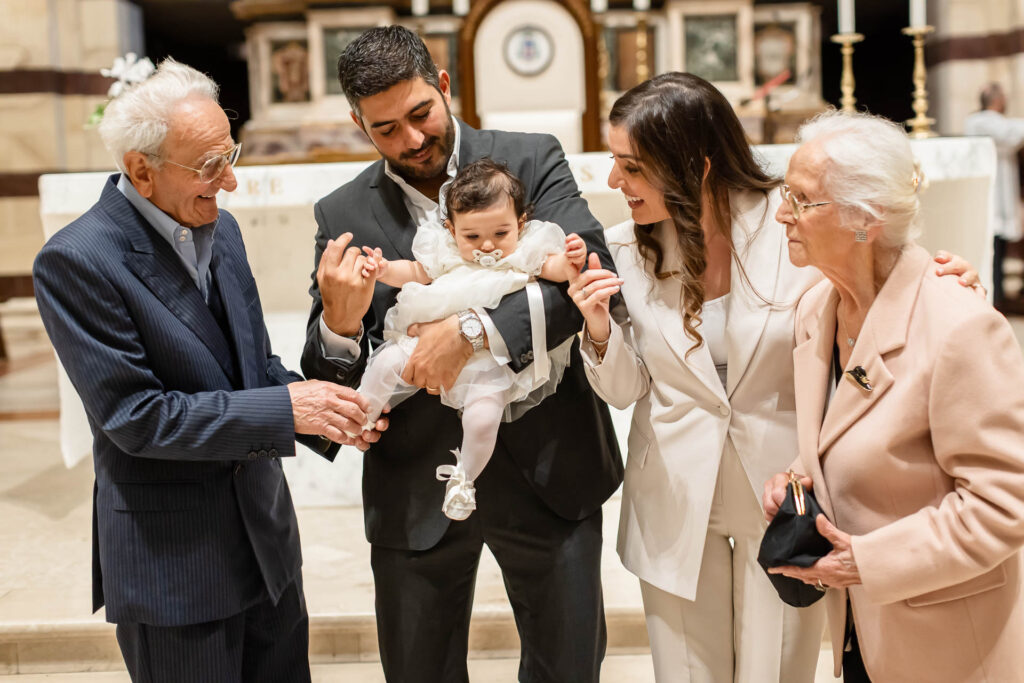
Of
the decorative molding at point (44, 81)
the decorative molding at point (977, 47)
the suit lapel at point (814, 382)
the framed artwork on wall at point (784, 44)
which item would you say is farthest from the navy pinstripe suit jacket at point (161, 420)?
the decorative molding at point (977, 47)

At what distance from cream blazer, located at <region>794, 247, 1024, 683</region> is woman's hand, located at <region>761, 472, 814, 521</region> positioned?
0.10ft

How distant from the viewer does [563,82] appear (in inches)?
266

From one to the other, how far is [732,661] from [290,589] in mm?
1062

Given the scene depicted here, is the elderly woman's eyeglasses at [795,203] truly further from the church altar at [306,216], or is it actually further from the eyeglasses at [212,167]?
the church altar at [306,216]

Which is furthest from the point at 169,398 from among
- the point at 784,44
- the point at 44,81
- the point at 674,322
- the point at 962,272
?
the point at 44,81

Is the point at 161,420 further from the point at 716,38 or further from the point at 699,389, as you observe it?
the point at 716,38

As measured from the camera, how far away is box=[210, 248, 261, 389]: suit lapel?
215cm

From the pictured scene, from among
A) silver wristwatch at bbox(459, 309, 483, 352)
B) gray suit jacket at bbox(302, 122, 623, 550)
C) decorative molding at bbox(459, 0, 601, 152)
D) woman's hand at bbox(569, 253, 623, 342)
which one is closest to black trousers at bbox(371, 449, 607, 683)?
gray suit jacket at bbox(302, 122, 623, 550)

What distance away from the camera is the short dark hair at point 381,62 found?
2062mm

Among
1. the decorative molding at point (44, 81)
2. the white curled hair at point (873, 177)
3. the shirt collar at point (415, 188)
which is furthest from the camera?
the decorative molding at point (44, 81)

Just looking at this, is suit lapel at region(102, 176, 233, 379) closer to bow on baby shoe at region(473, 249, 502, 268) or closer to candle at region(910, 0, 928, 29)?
bow on baby shoe at region(473, 249, 502, 268)

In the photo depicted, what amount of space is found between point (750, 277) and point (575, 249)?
442 millimetres

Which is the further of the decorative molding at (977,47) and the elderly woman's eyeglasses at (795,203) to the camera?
the decorative molding at (977,47)

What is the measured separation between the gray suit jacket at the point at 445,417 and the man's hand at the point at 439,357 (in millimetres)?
157
